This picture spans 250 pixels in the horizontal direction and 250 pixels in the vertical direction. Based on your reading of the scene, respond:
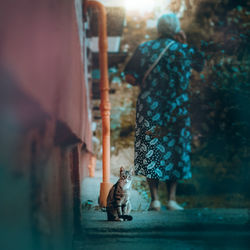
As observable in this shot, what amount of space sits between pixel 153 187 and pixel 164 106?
286mm

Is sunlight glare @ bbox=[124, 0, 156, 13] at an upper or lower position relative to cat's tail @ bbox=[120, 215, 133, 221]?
upper

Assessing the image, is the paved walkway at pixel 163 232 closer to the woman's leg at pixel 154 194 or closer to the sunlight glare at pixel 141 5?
the woman's leg at pixel 154 194


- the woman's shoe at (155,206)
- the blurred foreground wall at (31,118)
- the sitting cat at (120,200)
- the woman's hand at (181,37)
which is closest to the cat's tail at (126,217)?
the sitting cat at (120,200)

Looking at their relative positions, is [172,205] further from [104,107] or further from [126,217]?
[104,107]

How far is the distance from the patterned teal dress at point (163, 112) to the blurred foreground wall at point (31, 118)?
0.46m

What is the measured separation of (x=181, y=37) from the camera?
3.53ft

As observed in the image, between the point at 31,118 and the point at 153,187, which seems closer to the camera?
the point at 31,118

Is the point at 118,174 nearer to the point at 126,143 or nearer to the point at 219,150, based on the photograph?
the point at 126,143

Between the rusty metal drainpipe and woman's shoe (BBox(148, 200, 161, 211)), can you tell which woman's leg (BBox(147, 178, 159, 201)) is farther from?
the rusty metal drainpipe

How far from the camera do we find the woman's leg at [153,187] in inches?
38.4

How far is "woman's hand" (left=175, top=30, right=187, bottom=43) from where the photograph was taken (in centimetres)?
107

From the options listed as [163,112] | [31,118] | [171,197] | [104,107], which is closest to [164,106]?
[163,112]

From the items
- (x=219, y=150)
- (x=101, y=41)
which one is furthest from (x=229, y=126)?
(x=101, y=41)

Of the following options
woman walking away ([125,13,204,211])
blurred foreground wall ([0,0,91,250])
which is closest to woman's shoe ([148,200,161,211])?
woman walking away ([125,13,204,211])
